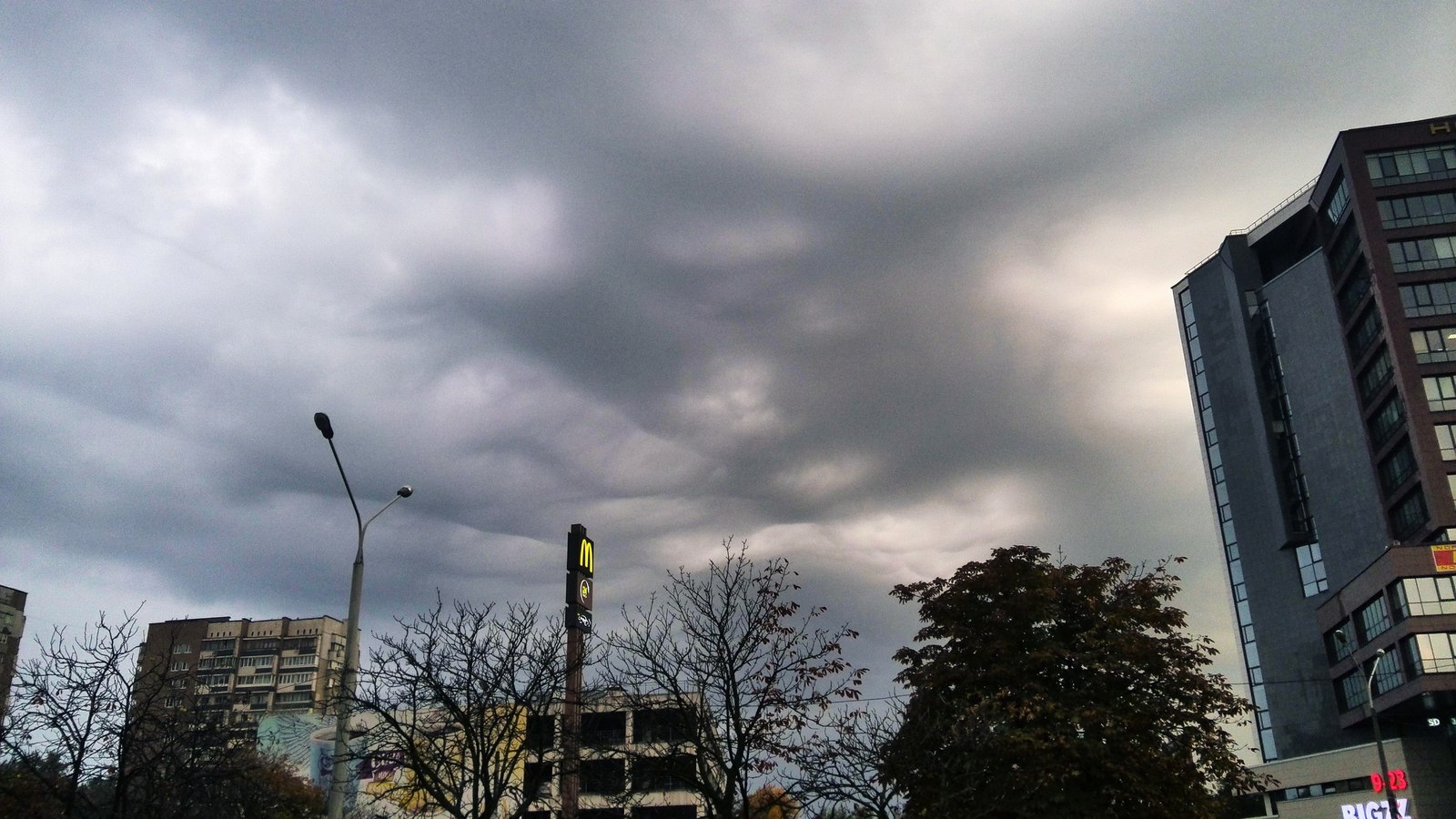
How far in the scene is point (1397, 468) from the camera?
70.5 meters

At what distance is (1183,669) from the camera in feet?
88.7

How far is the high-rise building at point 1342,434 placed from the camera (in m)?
62.3

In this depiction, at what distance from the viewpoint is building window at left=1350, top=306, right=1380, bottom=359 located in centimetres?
7188

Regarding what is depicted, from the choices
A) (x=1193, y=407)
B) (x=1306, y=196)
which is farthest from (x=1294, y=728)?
(x=1306, y=196)

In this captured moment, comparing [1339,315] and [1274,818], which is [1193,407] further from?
[1274,818]

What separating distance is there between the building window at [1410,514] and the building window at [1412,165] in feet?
76.2

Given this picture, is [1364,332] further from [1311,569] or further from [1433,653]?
[1433,653]

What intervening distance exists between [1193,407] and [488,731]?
103 meters

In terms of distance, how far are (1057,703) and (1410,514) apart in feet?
195

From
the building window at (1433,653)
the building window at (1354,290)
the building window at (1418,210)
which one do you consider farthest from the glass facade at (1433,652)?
the building window at (1418,210)

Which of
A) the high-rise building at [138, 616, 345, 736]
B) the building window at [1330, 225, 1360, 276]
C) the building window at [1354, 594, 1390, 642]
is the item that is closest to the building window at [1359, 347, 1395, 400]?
the building window at [1330, 225, 1360, 276]

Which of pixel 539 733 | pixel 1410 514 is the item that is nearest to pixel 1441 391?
pixel 1410 514

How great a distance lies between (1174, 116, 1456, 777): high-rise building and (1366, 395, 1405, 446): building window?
0.18 meters

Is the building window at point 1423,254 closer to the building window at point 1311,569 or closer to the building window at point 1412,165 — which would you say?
the building window at point 1412,165
